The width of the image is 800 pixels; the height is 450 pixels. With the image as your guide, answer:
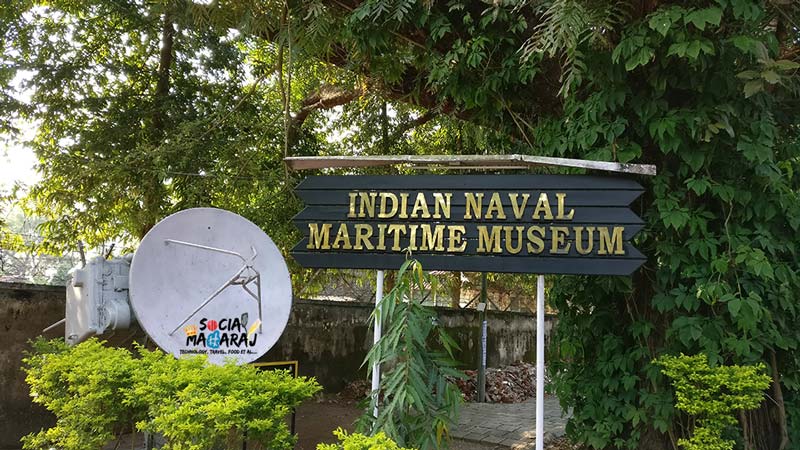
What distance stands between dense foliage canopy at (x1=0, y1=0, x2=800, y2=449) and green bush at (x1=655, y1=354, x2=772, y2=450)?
24 centimetres

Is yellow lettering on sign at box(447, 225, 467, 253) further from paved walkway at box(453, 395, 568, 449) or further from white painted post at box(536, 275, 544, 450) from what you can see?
paved walkway at box(453, 395, 568, 449)

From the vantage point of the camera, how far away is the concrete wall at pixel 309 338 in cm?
587

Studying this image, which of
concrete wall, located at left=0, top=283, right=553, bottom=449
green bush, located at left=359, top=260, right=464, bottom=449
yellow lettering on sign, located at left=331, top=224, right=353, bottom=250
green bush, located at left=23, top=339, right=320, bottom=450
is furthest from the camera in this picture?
concrete wall, located at left=0, top=283, right=553, bottom=449

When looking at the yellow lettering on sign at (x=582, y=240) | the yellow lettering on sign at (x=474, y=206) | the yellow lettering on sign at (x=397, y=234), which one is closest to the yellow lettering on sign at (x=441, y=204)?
the yellow lettering on sign at (x=474, y=206)

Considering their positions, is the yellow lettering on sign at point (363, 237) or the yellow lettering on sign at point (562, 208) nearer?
the yellow lettering on sign at point (562, 208)

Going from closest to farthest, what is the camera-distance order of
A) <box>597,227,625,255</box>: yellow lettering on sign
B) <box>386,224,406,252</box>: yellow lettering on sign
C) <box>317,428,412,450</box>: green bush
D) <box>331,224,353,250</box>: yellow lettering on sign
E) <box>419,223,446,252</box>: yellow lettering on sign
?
<box>317,428,412,450</box>: green bush
<box>597,227,625,255</box>: yellow lettering on sign
<box>419,223,446,252</box>: yellow lettering on sign
<box>386,224,406,252</box>: yellow lettering on sign
<box>331,224,353,250</box>: yellow lettering on sign

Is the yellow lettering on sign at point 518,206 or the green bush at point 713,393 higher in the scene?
the yellow lettering on sign at point 518,206

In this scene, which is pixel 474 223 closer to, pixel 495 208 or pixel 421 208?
pixel 495 208

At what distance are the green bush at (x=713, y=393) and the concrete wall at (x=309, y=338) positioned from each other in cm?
508

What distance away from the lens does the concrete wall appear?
19.3 ft

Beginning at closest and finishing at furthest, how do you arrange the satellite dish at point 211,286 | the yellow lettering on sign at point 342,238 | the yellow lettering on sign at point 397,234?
1. the yellow lettering on sign at point 397,234
2. the yellow lettering on sign at point 342,238
3. the satellite dish at point 211,286

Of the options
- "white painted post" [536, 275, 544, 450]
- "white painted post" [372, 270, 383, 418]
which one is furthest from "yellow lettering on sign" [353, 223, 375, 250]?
"white painted post" [536, 275, 544, 450]

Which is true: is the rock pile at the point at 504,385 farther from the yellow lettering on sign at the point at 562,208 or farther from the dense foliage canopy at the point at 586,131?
the yellow lettering on sign at the point at 562,208

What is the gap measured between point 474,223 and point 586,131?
1.26 meters
